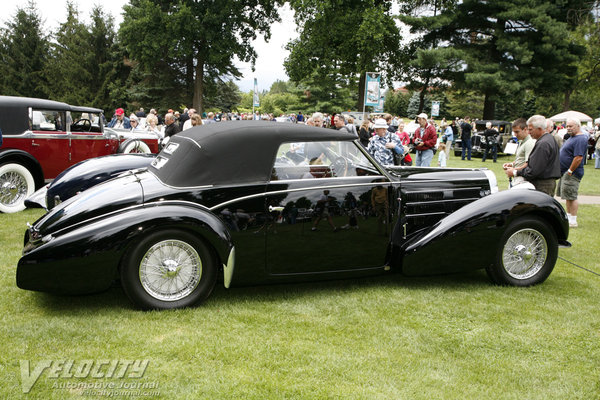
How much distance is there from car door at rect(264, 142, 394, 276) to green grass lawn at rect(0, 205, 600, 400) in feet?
1.29

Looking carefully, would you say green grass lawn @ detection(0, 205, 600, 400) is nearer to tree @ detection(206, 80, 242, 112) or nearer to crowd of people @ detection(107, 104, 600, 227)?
crowd of people @ detection(107, 104, 600, 227)

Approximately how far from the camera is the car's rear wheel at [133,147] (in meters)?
10.9

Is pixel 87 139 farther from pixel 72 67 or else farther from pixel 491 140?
pixel 72 67

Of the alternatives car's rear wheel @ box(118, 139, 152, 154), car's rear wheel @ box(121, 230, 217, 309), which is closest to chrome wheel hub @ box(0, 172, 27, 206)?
car's rear wheel @ box(118, 139, 152, 154)

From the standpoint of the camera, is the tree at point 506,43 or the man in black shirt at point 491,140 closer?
the man in black shirt at point 491,140

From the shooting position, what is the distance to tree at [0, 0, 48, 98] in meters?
42.1

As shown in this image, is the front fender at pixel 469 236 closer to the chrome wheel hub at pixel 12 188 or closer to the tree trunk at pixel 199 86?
the chrome wheel hub at pixel 12 188

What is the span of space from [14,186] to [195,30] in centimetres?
2714

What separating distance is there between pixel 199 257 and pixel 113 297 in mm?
1055

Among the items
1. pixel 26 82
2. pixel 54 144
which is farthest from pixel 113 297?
pixel 26 82

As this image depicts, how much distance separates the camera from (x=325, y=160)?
4.82 metres

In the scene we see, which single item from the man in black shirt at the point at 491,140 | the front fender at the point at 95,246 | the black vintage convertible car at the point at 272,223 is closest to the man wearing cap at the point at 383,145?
the black vintage convertible car at the point at 272,223

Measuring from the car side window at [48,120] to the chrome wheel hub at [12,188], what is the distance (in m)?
1.02

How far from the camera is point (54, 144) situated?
30.1 feet
